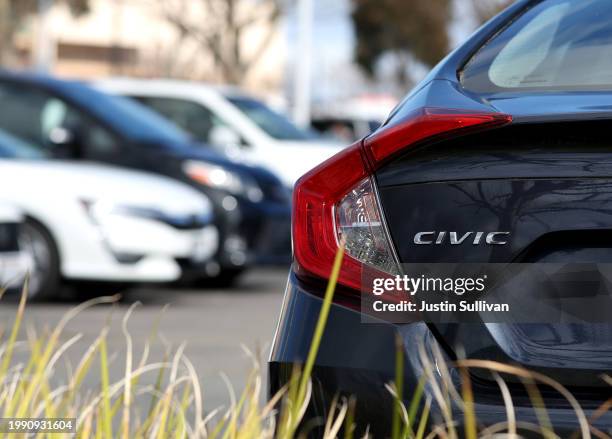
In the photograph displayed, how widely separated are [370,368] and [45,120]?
8.76m

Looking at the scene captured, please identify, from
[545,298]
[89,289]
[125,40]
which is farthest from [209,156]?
[125,40]

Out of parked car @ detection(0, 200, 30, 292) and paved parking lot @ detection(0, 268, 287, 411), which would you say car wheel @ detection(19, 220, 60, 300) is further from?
parked car @ detection(0, 200, 30, 292)

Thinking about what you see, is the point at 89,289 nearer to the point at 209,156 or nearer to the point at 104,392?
the point at 209,156

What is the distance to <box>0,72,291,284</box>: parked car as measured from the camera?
1130cm

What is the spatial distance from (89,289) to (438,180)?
7.87 metres

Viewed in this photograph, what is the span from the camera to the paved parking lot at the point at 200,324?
22.2 ft

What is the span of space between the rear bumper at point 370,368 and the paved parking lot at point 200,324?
229cm

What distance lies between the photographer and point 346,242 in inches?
123

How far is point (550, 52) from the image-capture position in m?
3.46

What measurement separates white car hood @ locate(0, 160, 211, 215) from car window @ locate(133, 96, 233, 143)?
13.4 feet

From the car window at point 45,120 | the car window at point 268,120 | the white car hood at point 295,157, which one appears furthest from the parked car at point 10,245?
the car window at point 268,120

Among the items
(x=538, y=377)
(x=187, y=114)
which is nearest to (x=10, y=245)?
(x=187, y=114)

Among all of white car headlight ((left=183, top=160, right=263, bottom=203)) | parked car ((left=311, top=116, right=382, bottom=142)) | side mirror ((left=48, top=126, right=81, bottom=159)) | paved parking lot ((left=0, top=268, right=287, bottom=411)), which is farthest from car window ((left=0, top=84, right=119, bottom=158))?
parked car ((left=311, top=116, right=382, bottom=142))

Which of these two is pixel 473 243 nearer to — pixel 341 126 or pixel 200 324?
pixel 200 324
